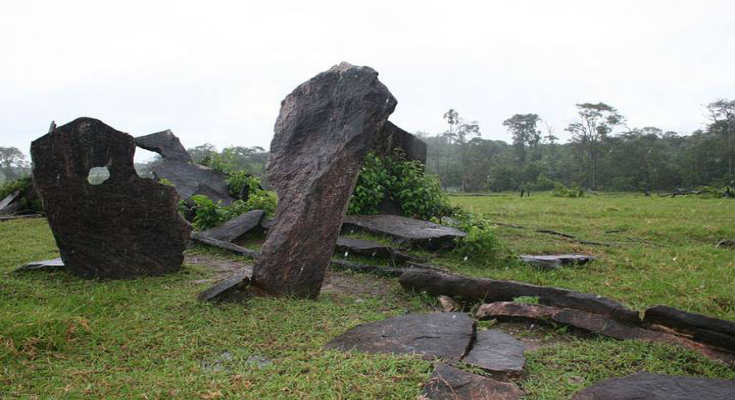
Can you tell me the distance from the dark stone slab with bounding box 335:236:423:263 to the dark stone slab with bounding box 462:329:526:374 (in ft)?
9.82

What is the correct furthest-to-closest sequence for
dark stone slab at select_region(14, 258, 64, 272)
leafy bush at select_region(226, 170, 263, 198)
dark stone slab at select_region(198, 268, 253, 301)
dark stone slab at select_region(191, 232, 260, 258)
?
leafy bush at select_region(226, 170, 263, 198) < dark stone slab at select_region(191, 232, 260, 258) < dark stone slab at select_region(14, 258, 64, 272) < dark stone slab at select_region(198, 268, 253, 301)

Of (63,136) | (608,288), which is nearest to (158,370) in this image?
(63,136)

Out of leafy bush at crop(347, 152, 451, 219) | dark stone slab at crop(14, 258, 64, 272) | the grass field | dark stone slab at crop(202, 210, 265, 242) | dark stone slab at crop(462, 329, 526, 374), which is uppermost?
leafy bush at crop(347, 152, 451, 219)

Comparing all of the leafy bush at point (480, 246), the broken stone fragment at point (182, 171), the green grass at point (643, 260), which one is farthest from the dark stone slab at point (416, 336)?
the broken stone fragment at point (182, 171)

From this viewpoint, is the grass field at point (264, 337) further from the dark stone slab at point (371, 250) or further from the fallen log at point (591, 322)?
the dark stone slab at point (371, 250)

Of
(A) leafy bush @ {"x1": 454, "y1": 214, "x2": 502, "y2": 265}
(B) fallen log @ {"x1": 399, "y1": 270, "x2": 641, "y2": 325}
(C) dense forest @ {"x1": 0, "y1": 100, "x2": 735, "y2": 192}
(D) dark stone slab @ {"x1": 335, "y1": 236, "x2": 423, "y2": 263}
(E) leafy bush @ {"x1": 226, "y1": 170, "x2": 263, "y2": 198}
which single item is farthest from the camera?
(C) dense forest @ {"x1": 0, "y1": 100, "x2": 735, "y2": 192}

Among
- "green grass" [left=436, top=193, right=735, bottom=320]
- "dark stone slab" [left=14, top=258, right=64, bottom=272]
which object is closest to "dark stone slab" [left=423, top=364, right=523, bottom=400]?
"green grass" [left=436, top=193, right=735, bottom=320]

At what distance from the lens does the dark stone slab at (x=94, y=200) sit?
5703 millimetres

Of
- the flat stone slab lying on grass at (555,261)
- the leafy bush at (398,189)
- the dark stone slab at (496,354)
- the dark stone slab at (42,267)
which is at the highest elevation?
the leafy bush at (398,189)

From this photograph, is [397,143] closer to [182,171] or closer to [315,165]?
[315,165]

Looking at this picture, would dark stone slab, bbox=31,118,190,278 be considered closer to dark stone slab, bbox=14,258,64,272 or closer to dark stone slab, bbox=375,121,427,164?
dark stone slab, bbox=14,258,64,272

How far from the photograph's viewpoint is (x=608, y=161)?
43344 millimetres

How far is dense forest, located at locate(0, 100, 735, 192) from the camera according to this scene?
1471 inches

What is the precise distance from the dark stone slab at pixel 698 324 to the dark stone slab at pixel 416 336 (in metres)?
1.31
